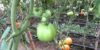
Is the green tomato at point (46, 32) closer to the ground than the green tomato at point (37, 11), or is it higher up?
closer to the ground

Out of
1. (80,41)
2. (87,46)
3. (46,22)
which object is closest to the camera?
(46,22)

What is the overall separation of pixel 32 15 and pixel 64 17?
2.84 m

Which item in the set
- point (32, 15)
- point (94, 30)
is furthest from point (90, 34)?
point (32, 15)

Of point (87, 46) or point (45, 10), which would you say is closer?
point (45, 10)

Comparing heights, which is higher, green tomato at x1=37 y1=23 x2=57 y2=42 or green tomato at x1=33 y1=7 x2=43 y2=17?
green tomato at x1=33 y1=7 x2=43 y2=17

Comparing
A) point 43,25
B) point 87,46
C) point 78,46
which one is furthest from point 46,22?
point 78,46

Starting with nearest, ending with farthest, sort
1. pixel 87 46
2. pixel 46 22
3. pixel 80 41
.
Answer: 1. pixel 46 22
2. pixel 87 46
3. pixel 80 41

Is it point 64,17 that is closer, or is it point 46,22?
point 46,22

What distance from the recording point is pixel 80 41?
3.16 m

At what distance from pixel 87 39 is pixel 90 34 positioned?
8 cm

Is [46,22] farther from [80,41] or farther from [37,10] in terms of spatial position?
[80,41]

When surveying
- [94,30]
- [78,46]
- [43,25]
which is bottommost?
[78,46]

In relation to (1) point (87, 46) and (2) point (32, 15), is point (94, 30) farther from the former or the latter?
(2) point (32, 15)

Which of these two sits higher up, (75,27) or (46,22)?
(46,22)
